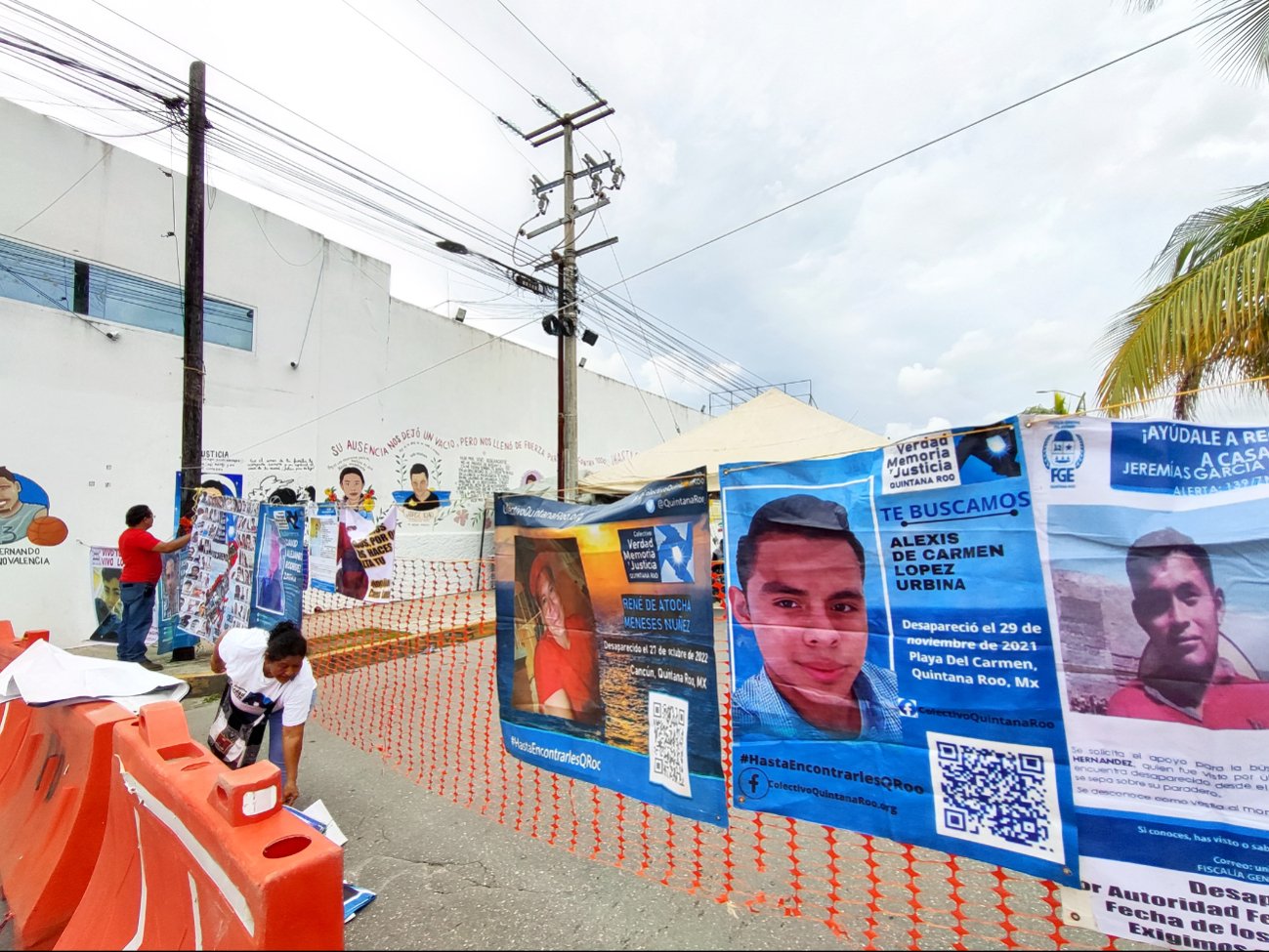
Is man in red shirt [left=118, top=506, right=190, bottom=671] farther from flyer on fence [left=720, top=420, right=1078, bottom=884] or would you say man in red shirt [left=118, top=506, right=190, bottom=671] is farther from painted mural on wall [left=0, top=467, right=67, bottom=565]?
flyer on fence [left=720, top=420, right=1078, bottom=884]

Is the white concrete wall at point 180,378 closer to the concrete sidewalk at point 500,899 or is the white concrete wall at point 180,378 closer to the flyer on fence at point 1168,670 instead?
the concrete sidewalk at point 500,899

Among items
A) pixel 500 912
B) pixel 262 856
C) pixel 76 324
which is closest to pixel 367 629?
pixel 76 324

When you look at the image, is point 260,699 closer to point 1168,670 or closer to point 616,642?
point 616,642

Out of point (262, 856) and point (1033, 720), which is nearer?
point (262, 856)

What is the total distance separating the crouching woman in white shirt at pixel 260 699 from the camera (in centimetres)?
349

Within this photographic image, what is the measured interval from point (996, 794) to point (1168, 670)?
719 mm

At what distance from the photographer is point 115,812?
9.05ft

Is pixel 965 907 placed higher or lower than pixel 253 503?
lower

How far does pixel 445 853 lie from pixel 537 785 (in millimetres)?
973

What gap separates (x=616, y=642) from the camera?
2953 millimetres

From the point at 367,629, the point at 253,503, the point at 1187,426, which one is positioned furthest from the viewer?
the point at 367,629

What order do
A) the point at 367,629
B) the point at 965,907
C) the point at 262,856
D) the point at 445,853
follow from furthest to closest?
1. the point at 367,629
2. the point at 445,853
3. the point at 965,907
4. the point at 262,856

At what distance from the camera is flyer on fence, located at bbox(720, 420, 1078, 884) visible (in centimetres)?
209

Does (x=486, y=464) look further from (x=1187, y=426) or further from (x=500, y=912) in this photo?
(x=1187, y=426)
